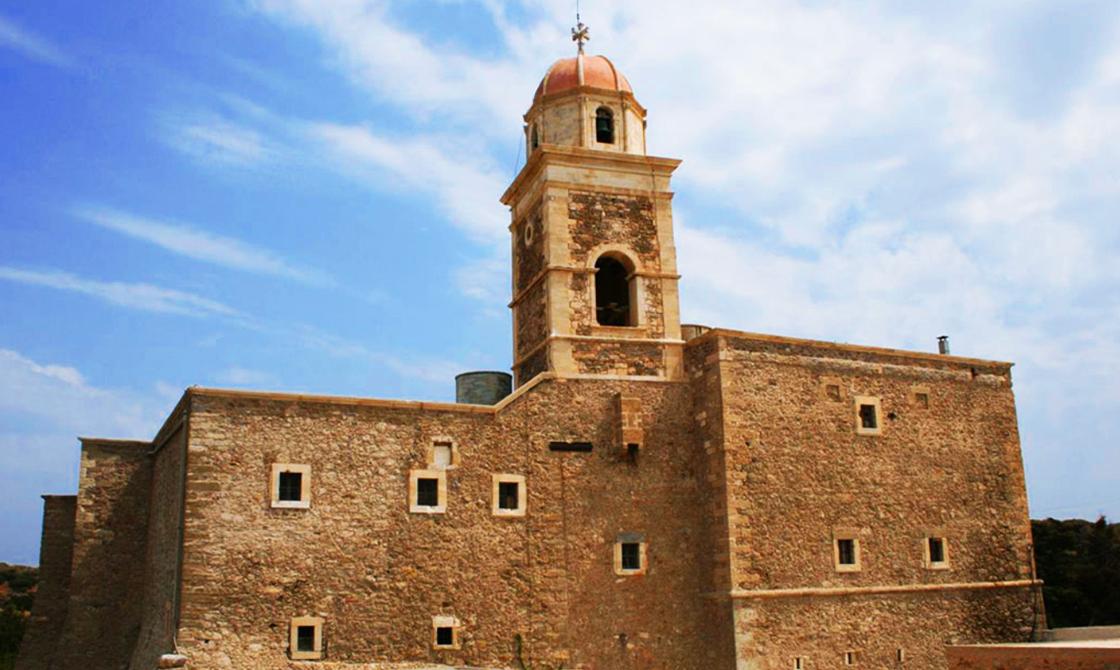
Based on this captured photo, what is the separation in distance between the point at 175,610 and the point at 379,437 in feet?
14.9


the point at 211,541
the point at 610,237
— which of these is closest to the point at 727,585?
the point at 610,237

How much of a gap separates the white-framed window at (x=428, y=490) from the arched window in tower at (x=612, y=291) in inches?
225

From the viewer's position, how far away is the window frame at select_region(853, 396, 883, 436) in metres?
A: 22.4

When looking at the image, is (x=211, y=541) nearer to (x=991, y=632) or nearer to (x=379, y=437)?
(x=379, y=437)

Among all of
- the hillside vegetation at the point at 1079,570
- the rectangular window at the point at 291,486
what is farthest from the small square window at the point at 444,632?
the hillside vegetation at the point at 1079,570

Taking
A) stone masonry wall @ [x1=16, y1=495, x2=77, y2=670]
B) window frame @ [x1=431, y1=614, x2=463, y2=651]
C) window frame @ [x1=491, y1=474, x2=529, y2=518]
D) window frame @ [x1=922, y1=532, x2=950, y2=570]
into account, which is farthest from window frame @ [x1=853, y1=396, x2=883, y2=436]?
stone masonry wall @ [x1=16, y1=495, x2=77, y2=670]

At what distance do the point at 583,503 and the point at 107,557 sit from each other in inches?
389

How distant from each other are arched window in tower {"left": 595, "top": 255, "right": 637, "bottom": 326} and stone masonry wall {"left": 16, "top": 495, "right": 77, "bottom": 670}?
40.1 feet

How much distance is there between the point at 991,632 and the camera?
75.2 feet

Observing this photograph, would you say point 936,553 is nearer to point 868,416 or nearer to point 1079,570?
point 868,416

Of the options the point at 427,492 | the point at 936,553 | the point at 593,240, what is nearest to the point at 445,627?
the point at 427,492

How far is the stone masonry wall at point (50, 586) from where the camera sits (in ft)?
68.3

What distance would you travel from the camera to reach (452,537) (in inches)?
741

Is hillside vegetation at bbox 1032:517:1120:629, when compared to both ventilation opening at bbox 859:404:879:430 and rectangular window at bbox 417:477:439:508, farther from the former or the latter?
rectangular window at bbox 417:477:439:508
